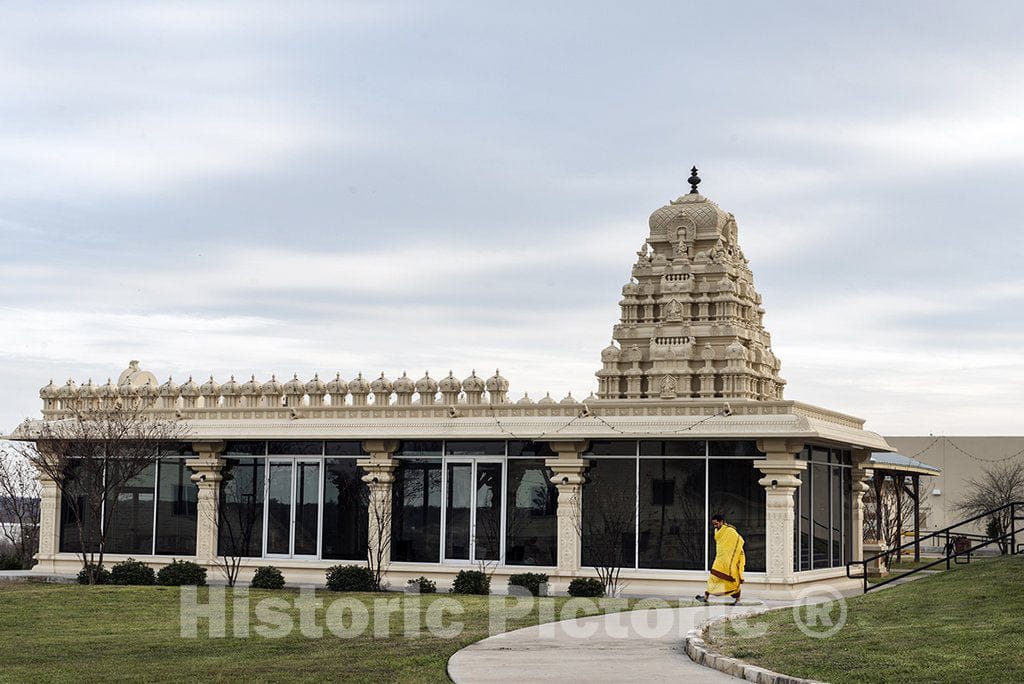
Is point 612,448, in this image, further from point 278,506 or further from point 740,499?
point 278,506

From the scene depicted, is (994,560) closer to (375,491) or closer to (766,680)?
(766,680)

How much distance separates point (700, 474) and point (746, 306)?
1022 cm

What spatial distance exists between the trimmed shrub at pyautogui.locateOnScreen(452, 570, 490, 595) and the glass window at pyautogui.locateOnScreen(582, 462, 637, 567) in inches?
110

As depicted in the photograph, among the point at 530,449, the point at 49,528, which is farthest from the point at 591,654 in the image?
the point at 49,528

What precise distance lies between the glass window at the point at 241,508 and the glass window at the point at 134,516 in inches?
86.5

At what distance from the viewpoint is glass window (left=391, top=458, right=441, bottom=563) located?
35.9 metres

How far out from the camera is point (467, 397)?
3612 cm

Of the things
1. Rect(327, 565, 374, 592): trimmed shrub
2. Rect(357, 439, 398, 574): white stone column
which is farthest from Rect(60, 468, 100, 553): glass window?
Rect(327, 565, 374, 592): trimmed shrub

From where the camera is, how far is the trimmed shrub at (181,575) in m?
34.9

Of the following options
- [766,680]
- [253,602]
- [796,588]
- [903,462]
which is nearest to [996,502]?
[903,462]

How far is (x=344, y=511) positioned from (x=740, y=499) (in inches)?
405

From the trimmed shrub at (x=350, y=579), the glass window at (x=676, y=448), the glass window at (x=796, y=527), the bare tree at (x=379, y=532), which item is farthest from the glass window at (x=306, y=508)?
the glass window at (x=796, y=527)

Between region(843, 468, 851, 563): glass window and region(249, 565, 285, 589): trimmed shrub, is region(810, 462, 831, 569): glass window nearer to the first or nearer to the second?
region(843, 468, 851, 563): glass window

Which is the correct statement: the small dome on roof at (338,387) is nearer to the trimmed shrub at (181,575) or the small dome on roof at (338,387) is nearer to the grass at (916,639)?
the trimmed shrub at (181,575)
